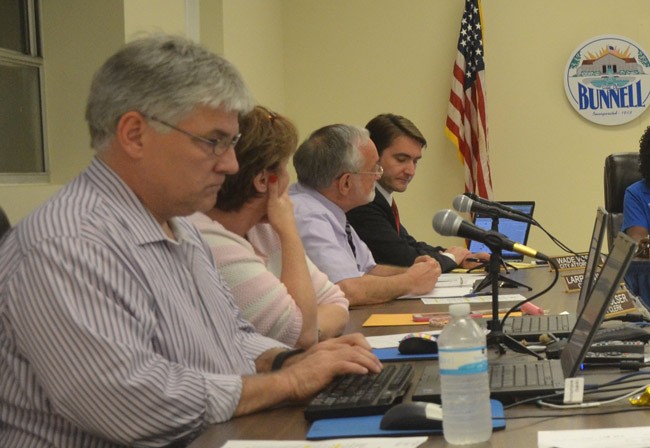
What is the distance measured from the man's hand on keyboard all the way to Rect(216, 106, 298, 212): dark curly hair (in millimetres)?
598

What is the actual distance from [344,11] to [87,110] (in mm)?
4497

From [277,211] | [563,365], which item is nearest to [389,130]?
[277,211]

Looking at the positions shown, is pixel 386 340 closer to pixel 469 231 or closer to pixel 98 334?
pixel 469 231

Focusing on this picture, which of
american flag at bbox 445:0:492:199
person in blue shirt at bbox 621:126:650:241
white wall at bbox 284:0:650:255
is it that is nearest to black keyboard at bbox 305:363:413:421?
person in blue shirt at bbox 621:126:650:241

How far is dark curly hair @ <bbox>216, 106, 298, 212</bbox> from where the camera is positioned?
2.25 meters

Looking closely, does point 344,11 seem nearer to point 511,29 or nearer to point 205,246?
point 511,29

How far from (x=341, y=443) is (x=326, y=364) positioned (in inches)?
14.7

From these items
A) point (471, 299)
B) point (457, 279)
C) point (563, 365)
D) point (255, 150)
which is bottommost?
point (457, 279)

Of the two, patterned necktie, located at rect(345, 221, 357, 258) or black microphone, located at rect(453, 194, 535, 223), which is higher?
black microphone, located at rect(453, 194, 535, 223)

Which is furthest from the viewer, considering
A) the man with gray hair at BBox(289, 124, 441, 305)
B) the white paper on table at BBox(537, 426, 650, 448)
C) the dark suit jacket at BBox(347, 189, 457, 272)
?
the dark suit jacket at BBox(347, 189, 457, 272)

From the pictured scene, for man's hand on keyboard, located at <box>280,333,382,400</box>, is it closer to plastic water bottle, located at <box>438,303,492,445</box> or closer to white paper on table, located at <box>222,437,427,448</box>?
white paper on table, located at <box>222,437,427,448</box>

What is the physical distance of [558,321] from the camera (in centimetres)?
231

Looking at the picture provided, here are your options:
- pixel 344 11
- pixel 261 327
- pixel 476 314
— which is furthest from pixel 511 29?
pixel 261 327

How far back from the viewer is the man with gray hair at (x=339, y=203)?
123 inches
